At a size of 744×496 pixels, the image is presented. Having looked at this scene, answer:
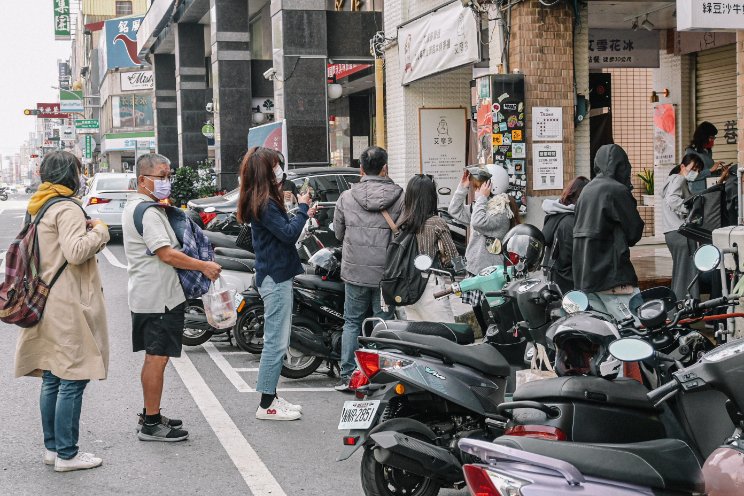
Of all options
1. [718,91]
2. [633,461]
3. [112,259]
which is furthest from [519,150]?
[112,259]

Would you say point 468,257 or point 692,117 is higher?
point 692,117

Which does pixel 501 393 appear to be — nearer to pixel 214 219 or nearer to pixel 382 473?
pixel 382 473

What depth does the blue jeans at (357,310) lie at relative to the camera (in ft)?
25.4

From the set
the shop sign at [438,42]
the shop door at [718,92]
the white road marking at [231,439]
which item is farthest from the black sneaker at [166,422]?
the shop door at [718,92]

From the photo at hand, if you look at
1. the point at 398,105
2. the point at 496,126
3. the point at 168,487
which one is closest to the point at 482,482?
the point at 168,487

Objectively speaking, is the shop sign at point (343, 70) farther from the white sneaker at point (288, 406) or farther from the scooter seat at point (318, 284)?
the white sneaker at point (288, 406)

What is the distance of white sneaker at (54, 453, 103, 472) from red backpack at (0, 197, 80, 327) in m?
0.86

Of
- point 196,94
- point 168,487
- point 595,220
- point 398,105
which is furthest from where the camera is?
point 196,94

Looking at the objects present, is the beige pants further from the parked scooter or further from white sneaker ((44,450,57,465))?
the parked scooter

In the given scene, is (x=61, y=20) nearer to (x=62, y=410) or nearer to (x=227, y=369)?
(x=227, y=369)

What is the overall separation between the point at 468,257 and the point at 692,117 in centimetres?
922

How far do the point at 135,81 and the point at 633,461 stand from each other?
65.9 m

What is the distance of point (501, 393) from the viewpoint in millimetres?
5199

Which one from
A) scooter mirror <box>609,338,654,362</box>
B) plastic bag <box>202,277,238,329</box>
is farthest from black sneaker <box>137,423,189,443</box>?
scooter mirror <box>609,338,654,362</box>
